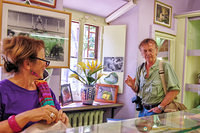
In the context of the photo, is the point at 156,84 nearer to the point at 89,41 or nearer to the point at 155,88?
the point at 155,88

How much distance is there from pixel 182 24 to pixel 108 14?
139 centimetres

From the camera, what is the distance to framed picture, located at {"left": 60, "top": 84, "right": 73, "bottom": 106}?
2.98 meters

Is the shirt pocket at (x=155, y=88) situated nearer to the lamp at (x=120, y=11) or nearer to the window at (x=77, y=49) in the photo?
the window at (x=77, y=49)

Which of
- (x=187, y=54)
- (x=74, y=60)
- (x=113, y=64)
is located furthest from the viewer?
(x=187, y=54)

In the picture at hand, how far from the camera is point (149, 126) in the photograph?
114 cm

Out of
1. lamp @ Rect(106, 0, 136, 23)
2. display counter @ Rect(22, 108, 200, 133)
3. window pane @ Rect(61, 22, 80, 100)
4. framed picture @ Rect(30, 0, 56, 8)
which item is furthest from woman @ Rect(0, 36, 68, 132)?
lamp @ Rect(106, 0, 136, 23)

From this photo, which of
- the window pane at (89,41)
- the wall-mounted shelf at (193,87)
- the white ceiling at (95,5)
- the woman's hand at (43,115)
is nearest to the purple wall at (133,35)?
the white ceiling at (95,5)

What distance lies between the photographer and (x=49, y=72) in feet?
7.77

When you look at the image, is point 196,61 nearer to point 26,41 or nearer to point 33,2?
point 33,2

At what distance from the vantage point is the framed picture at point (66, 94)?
9.77 ft

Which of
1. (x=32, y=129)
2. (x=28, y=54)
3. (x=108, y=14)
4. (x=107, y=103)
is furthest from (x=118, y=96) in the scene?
(x=32, y=129)

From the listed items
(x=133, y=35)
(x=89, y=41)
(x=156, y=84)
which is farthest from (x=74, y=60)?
(x=156, y=84)

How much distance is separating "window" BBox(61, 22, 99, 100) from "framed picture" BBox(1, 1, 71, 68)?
0.84m

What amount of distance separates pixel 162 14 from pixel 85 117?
2113 mm
